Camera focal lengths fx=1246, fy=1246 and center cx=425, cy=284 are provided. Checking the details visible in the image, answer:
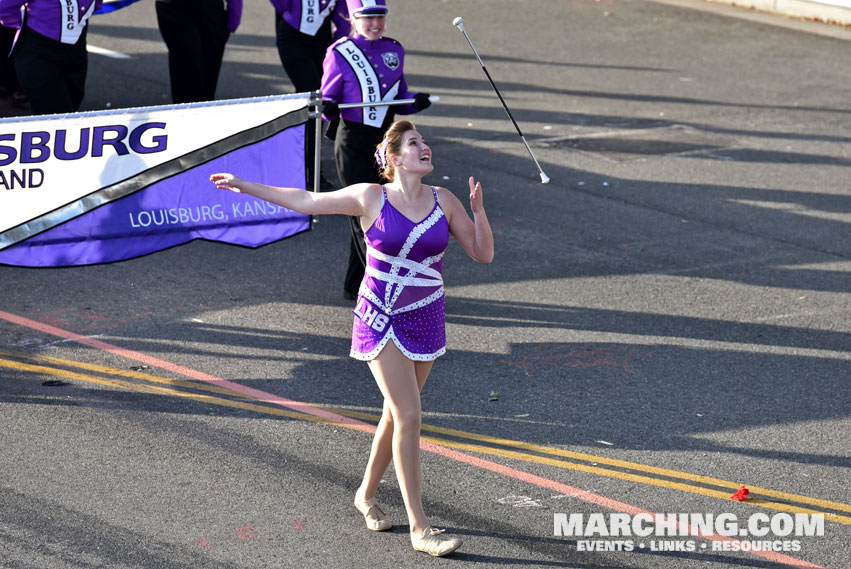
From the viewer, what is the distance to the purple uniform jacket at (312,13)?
1167cm

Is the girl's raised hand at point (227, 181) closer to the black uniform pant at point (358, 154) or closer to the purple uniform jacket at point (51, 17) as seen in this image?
the black uniform pant at point (358, 154)

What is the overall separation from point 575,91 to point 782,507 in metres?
10.3

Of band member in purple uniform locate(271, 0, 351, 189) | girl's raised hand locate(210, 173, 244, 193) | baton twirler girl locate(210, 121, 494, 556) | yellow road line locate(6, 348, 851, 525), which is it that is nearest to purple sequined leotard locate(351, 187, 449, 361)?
baton twirler girl locate(210, 121, 494, 556)

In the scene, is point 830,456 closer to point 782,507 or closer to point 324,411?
point 782,507

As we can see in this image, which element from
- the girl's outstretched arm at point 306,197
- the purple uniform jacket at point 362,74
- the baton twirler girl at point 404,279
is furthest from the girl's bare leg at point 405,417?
the purple uniform jacket at point 362,74

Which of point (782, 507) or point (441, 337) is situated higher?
point (441, 337)

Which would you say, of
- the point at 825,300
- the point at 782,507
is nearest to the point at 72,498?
the point at 782,507

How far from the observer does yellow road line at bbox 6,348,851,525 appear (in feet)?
21.6

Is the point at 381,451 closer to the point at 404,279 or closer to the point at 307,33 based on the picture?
the point at 404,279

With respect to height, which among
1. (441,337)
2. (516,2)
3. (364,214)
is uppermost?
(364,214)

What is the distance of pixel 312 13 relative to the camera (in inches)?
461

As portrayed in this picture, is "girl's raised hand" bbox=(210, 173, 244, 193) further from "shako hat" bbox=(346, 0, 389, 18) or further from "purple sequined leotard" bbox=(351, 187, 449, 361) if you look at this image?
"shako hat" bbox=(346, 0, 389, 18)

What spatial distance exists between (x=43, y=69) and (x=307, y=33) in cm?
289

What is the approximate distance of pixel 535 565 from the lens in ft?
→ 19.5
